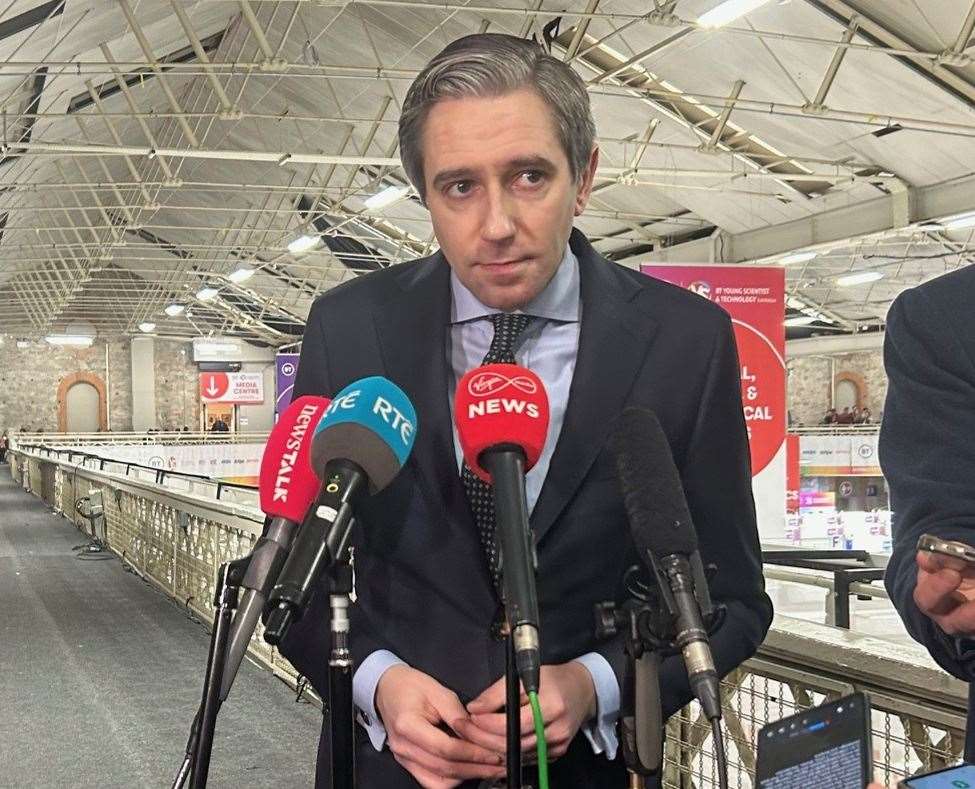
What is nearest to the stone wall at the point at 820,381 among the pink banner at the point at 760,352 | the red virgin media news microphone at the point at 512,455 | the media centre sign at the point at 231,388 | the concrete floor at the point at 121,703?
the media centre sign at the point at 231,388

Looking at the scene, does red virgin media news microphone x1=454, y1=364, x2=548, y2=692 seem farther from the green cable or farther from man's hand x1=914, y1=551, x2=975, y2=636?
man's hand x1=914, y1=551, x2=975, y2=636

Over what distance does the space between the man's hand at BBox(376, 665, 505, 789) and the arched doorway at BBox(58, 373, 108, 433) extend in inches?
1546

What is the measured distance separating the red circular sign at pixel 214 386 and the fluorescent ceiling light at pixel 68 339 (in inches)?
372

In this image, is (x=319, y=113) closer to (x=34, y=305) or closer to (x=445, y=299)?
(x=445, y=299)

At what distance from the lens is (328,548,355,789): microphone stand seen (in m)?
1.02

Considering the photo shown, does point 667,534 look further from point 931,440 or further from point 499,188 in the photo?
point 499,188

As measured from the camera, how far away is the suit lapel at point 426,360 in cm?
130

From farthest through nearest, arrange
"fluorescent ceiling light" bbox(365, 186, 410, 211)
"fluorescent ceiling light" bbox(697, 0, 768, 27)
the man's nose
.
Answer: "fluorescent ceiling light" bbox(365, 186, 410, 211) → "fluorescent ceiling light" bbox(697, 0, 768, 27) → the man's nose

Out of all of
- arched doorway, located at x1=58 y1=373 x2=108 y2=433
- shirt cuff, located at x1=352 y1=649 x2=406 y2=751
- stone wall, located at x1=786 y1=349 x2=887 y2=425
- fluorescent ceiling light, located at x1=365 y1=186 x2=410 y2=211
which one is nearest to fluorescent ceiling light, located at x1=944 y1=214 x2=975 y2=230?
fluorescent ceiling light, located at x1=365 y1=186 x2=410 y2=211

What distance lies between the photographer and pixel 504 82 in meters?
1.26

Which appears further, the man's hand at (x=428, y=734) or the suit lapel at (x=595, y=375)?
the suit lapel at (x=595, y=375)

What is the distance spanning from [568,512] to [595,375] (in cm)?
16

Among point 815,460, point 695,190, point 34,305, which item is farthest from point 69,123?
point 34,305

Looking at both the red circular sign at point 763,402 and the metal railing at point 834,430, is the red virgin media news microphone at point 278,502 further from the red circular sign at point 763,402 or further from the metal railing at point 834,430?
the metal railing at point 834,430
